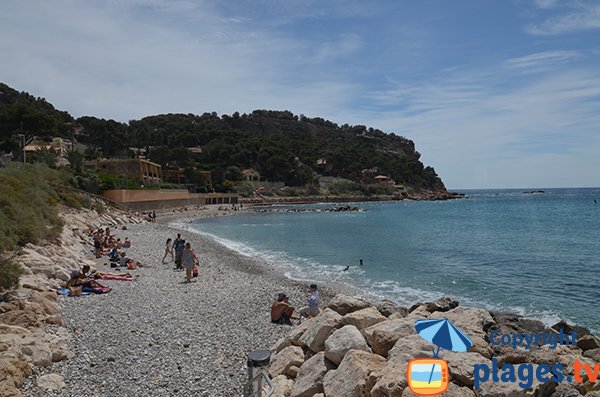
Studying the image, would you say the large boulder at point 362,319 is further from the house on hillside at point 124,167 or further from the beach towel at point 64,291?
the house on hillside at point 124,167

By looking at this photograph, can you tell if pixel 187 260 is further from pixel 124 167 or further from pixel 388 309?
pixel 124 167

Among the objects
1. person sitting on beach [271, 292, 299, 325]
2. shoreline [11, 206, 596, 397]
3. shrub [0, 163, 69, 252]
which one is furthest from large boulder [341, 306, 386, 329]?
shrub [0, 163, 69, 252]

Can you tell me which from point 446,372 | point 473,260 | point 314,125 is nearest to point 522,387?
point 446,372

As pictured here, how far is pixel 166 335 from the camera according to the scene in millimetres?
10000

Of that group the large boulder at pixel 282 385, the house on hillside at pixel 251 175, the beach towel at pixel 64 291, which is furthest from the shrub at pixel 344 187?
the large boulder at pixel 282 385

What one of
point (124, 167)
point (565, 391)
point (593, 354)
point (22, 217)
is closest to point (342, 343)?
point (565, 391)

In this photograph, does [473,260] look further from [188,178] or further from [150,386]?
[188,178]

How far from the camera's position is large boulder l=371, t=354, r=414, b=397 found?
5.43 metres

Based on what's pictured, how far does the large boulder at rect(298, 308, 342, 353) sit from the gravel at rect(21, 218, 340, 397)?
127 cm

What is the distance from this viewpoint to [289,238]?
37.8 m

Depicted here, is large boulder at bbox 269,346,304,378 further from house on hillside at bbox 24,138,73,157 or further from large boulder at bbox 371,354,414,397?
house on hillside at bbox 24,138,73,157

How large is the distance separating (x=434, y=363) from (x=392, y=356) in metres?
0.76

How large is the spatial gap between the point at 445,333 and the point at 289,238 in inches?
1261

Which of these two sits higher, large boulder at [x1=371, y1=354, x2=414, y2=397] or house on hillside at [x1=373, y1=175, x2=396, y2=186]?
house on hillside at [x1=373, y1=175, x2=396, y2=186]
